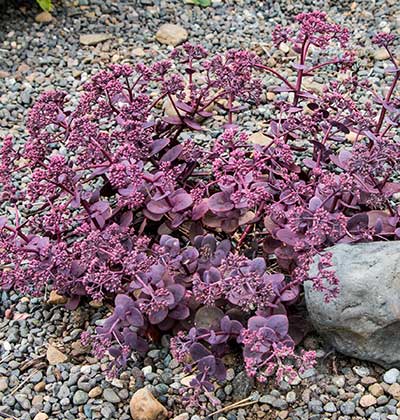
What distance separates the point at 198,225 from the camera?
2389 mm

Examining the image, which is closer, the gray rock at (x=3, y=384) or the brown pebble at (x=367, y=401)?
the brown pebble at (x=367, y=401)

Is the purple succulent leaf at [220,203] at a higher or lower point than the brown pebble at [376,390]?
higher

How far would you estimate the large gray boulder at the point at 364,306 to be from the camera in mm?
2064

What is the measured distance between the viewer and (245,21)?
3887 mm

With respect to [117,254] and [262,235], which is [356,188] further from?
[117,254]

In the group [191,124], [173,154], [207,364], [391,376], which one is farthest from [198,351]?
[191,124]

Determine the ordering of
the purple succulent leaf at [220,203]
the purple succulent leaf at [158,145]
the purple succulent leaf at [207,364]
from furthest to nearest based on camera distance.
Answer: the purple succulent leaf at [158,145] → the purple succulent leaf at [220,203] → the purple succulent leaf at [207,364]

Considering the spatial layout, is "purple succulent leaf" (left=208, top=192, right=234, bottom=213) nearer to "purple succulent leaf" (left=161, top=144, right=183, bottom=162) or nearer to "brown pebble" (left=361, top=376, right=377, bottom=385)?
"purple succulent leaf" (left=161, top=144, right=183, bottom=162)

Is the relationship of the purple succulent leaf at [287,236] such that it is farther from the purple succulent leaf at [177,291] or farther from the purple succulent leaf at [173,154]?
the purple succulent leaf at [173,154]

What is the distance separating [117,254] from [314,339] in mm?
631

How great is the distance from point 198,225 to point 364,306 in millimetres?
577

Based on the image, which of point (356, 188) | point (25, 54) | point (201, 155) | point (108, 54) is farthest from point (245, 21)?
point (356, 188)

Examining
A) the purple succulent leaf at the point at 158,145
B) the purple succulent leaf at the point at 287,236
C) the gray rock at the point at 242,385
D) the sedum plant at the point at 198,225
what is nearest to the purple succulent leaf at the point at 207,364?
the sedum plant at the point at 198,225

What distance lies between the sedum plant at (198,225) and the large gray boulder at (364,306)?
0.05 m
